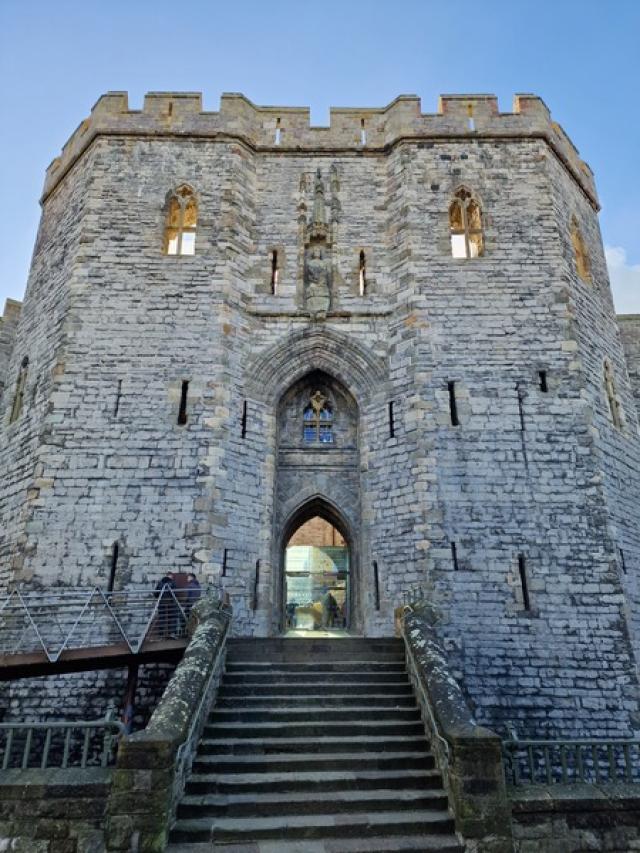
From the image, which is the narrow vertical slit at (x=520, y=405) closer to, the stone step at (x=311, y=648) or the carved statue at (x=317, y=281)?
the carved statue at (x=317, y=281)

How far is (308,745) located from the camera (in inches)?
247

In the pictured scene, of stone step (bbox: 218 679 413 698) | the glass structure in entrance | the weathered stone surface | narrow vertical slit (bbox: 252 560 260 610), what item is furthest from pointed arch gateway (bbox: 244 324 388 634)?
the weathered stone surface

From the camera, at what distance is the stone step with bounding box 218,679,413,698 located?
286 inches

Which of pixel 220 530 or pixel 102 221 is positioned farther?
pixel 102 221

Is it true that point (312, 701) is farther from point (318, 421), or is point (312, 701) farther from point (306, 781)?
point (318, 421)

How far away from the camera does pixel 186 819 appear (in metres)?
5.22

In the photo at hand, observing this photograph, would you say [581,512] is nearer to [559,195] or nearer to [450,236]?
[450,236]

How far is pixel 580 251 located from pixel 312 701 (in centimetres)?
1089

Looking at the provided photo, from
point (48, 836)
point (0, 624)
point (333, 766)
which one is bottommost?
point (48, 836)

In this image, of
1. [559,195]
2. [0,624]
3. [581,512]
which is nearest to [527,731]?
[581,512]

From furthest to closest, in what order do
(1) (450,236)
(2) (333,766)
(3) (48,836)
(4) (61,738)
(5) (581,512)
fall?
(1) (450,236)
(5) (581,512)
(4) (61,738)
(2) (333,766)
(3) (48,836)

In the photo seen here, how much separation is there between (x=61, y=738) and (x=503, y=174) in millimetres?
12973

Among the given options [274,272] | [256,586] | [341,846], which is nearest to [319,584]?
[256,586]

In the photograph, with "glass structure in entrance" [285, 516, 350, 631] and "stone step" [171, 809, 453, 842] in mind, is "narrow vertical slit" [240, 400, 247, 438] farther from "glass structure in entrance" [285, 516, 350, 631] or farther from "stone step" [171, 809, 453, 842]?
"stone step" [171, 809, 453, 842]
